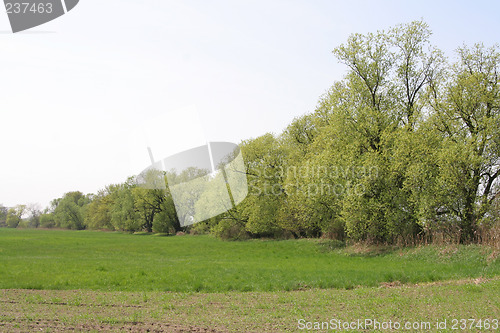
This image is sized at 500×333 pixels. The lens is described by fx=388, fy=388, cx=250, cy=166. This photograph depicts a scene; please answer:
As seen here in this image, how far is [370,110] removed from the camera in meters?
32.0

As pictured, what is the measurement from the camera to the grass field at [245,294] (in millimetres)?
11078

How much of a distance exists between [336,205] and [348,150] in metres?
4.93

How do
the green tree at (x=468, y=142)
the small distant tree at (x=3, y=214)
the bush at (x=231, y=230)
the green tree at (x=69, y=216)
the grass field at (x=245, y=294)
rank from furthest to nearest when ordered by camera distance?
1. the small distant tree at (x=3, y=214)
2. the green tree at (x=69, y=216)
3. the bush at (x=231, y=230)
4. the green tree at (x=468, y=142)
5. the grass field at (x=245, y=294)

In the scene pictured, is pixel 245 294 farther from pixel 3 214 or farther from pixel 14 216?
pixel 3 214

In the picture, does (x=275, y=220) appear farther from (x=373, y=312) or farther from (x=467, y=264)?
(x=373, y=312)

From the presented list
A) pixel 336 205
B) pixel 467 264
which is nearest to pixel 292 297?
pixel 467 264

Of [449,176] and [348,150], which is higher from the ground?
[348,150]

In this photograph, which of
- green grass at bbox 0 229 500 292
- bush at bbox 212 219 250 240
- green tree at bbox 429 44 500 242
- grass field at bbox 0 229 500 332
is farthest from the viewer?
bush at bbox 212 219 250 240

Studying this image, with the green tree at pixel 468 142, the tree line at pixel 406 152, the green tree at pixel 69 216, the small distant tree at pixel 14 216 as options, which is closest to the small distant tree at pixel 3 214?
the small distant tree at pixel 14 216

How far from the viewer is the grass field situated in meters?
11.1

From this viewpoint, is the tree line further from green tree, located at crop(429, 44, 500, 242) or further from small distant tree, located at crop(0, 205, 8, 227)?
small distant tree, located at crop(0, 205, 8, 227)

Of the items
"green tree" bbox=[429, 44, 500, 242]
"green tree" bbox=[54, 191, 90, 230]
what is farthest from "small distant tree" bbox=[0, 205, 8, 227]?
"green tree" bbox=[429, 44, 500, 242]

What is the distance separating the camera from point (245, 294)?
15828mm

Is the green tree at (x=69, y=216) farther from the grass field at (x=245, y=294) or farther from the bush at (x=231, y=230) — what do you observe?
the grass field at (x=245, y=294)
